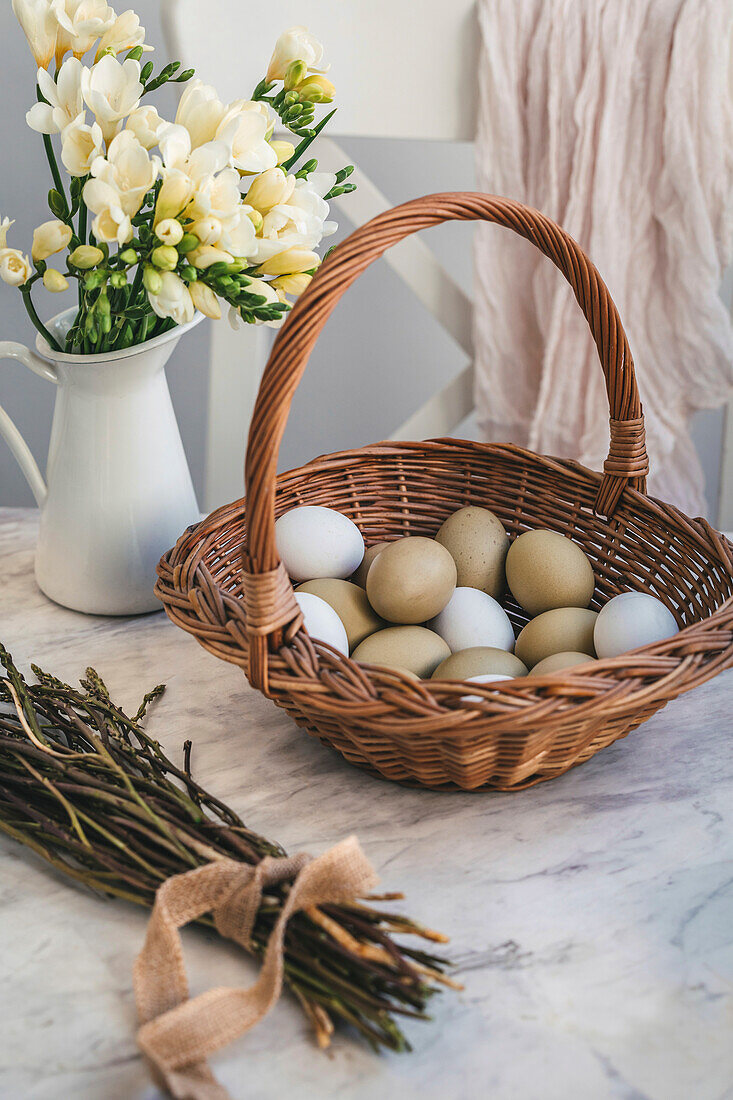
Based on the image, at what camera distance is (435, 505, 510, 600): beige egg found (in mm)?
698

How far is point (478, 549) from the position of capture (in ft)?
2.30

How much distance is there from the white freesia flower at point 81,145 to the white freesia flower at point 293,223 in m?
0.11

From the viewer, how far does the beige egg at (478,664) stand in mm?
558

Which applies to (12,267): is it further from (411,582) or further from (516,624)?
(516,624)

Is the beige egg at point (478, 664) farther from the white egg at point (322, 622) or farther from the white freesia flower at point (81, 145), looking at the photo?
the white freesia flower at point (81, 145)

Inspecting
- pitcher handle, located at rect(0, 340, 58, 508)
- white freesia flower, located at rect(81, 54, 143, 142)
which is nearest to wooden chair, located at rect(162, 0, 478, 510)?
pitcher handle, located at rect(0, 340, 58, 508)

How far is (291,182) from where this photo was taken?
1.94ft

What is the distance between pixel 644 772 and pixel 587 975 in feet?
0.57

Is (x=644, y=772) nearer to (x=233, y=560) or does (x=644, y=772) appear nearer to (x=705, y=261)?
(x=233, y=560)

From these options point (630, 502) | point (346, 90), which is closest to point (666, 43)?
point (346, 90)

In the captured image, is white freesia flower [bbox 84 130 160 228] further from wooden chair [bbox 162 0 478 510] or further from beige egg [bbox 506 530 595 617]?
wooden chair [bbox 162 0 478 510]

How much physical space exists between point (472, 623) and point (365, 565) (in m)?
0.11

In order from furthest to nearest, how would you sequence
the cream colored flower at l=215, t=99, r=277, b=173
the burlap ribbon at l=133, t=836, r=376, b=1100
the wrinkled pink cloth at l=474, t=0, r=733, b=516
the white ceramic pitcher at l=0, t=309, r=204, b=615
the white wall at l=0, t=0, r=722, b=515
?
the white wall at l=0, t=0, r=722, b=515
the wrinkled pink cloth at l=474, t=0, r=733, b=516
the white ceramic pitcher at l=0, t=309, r=204, b=615
the cream colored flower at l=215, t=99, r=277, b=173
the burlap ribbon at l=133, t=836, r=376, b=1100

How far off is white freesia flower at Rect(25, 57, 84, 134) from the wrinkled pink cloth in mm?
533
